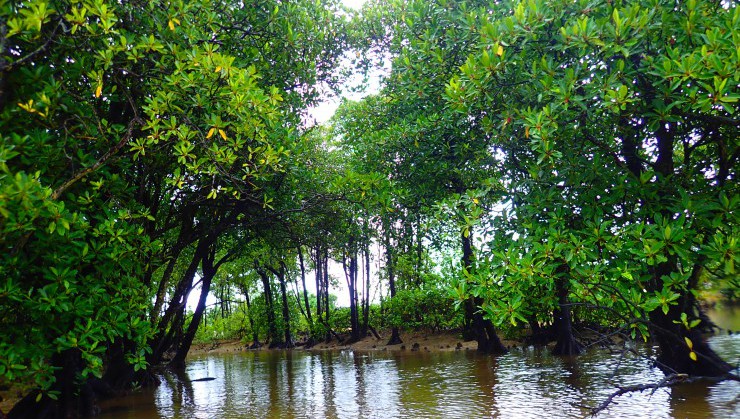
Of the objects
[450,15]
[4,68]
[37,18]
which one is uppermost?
[450,15]

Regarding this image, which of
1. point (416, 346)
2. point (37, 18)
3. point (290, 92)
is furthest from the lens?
point (416, 346)

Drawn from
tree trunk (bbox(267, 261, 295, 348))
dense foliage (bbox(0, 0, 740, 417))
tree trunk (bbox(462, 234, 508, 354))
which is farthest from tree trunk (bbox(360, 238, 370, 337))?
dense foliage (bbox(0, 0, 740, 417))

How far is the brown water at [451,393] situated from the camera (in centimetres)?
795

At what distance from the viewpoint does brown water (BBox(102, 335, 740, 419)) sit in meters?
7.95

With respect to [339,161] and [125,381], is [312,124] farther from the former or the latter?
[125,381]

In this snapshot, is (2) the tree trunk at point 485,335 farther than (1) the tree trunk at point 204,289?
Yes

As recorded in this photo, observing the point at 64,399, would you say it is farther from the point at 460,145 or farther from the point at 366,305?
the point at 366,305

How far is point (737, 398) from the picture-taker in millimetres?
7582

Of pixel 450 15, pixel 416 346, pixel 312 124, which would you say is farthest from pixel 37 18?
pixel 416 346

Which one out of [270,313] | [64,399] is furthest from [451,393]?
[270,313]

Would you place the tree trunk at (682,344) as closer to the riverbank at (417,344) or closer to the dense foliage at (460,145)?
the dense foliage at (460,145)

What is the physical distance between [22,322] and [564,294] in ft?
42.5

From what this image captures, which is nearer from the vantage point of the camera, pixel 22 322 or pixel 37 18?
pixel 37 18

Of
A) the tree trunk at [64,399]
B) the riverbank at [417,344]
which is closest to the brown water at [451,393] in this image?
the tree trunk at [64,399]
